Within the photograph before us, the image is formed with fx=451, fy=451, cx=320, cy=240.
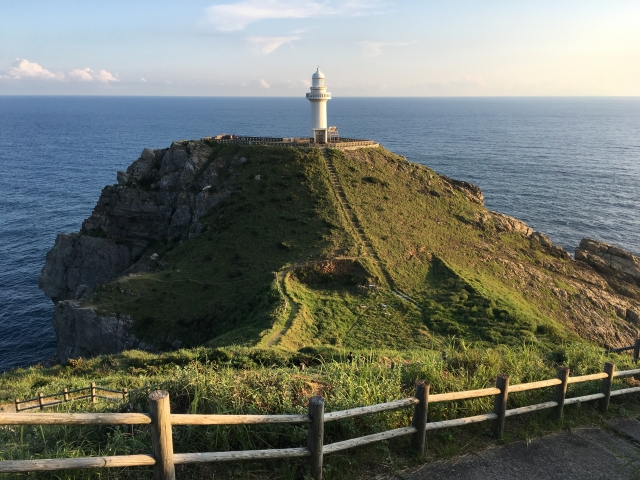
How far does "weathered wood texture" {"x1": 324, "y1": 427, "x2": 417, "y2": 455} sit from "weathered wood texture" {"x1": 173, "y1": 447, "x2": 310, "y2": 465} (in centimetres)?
56

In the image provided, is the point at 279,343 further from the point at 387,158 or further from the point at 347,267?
the point at 387,158

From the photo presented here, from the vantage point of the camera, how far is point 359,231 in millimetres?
52438

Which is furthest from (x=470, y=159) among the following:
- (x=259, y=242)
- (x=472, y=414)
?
(x=472, y=414)

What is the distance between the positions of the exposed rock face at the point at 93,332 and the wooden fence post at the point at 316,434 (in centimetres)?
3590

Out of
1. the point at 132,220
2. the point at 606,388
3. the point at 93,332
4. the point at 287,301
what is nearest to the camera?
the point at 606,388

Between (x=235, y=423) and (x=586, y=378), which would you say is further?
(x=586, y=378)

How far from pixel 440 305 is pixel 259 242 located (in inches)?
834

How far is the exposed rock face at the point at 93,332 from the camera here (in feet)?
139

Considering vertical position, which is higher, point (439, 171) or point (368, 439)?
point (368, 439)

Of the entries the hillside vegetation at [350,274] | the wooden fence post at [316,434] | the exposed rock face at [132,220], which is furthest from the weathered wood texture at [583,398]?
the exposed rock face at [132,220]

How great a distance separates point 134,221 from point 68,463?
62463mm

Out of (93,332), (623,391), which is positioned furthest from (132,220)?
(623,391)

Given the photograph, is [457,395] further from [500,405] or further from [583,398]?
[583,398]

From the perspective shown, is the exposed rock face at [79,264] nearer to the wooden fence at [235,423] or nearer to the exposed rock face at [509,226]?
the exposed rock face at [509,226]
